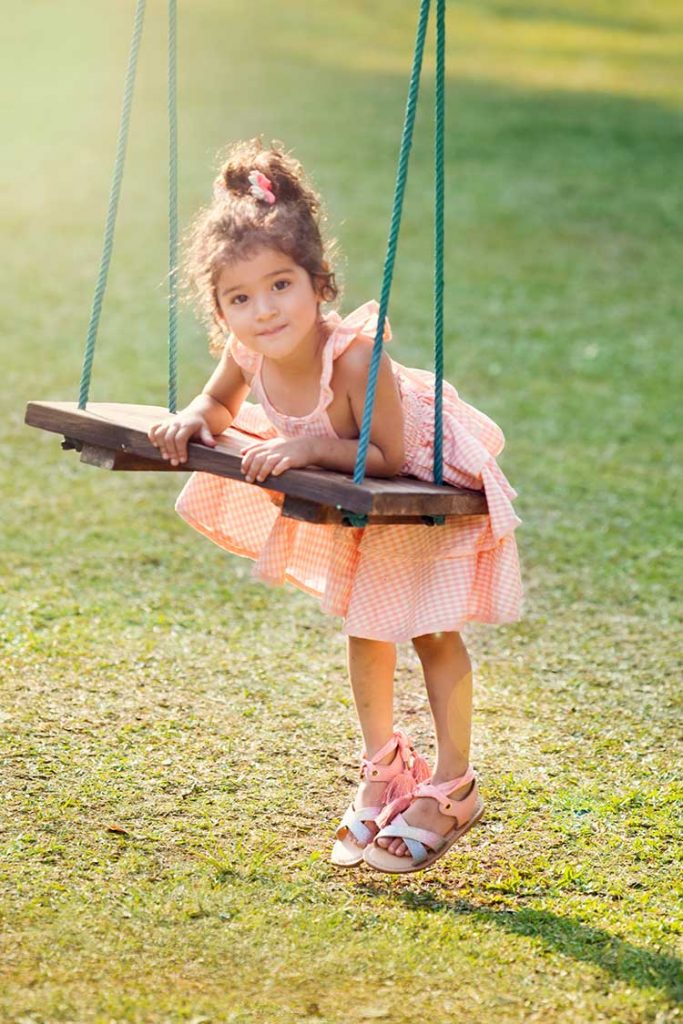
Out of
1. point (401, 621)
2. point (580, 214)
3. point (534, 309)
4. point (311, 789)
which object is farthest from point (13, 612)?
point (580, 214)

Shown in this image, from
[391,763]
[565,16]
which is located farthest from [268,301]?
[565,16]

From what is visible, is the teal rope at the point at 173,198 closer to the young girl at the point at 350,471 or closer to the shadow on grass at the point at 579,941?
the young girl at the point at 350,471

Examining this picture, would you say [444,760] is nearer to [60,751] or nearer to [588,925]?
[588,925]

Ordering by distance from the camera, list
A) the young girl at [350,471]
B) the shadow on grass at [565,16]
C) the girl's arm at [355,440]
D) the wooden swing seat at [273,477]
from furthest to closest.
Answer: the shadow on grass at [565,16] → the young girl at [350,471] → the girl's arm at [355,440] → the wooden swing seat at [273,477]

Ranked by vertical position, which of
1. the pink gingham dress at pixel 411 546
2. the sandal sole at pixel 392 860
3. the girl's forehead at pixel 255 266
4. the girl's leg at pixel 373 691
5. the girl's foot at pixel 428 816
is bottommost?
the sandal sole at pixel 392 860

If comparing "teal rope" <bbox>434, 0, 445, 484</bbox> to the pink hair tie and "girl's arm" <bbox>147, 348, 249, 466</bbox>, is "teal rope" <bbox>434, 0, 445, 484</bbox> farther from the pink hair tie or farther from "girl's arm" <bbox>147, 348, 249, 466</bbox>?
"girl's arm" <bbox>147, 348, 249, 466</bbox>

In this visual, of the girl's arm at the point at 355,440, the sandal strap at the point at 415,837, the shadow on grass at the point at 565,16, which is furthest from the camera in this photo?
the shadow on grass at the point at 565,16

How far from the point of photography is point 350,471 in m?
3.10

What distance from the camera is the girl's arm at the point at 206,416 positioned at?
3.08 metres

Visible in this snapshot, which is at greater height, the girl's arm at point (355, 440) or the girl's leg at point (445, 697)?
the girl's arm at point (355, 440)

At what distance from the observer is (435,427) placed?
3.12 m

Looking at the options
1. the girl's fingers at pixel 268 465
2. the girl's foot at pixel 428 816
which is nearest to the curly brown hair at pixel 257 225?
the girl's fingers at pixel 268 465

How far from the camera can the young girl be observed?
309cm

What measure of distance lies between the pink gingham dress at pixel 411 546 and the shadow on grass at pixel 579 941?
0.57m
